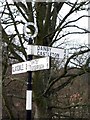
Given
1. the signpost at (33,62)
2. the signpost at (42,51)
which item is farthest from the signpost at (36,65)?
the signpost at (42,51)

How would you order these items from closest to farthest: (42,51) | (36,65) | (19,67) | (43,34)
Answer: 1. (36,65)
2. (42,51)
3. (19,67)
4. (43,34)

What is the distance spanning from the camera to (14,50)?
23.4 feet

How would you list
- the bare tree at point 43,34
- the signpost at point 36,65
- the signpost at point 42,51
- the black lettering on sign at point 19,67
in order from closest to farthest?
the signpost at point 36,65 → the signpost at point 42,51 → the black lettering on sign at point 19,67 → the bare tree at point 43,34

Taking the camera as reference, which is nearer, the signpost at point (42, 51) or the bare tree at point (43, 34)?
the signpost at point (42, 51)

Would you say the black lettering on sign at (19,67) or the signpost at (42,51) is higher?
the signpost at (42,51)

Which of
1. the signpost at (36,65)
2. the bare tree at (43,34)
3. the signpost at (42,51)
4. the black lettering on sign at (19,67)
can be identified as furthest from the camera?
Answer: the bare tree at (43,34)

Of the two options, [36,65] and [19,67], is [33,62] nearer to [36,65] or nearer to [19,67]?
[36,65]

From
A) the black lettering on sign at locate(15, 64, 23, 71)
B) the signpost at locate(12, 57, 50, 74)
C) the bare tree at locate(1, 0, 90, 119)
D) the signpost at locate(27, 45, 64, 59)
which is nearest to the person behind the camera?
the signpost at locate(12, 57, 50, 74)

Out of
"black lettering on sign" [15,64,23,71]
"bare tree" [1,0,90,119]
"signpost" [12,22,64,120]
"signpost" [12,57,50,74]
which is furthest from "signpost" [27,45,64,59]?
"bare tree" [1,0,90,119]

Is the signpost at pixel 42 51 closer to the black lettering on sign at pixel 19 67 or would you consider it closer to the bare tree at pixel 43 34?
the black lettering on sign at pixel 19 67

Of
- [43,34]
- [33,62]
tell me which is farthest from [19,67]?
[43,34]

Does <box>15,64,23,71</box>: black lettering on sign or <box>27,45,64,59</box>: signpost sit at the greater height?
<box>27,45,64,59</box>: signpost

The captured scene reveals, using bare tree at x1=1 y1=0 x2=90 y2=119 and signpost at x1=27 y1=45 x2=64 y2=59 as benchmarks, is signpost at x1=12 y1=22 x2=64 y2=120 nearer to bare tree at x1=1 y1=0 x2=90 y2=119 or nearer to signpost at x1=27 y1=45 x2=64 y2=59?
signpost at x1=27 y1=45 x2=64 y2=59

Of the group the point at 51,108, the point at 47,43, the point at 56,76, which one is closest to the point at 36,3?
the point at 47,43
